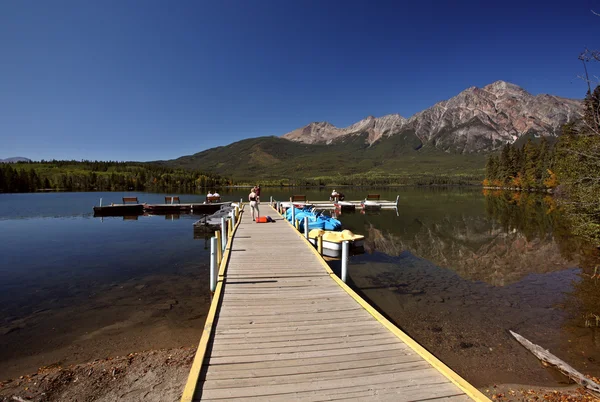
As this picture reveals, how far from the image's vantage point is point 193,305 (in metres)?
11.4

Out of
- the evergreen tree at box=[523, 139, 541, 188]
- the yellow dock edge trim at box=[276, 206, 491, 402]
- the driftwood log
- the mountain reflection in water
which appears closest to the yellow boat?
the mountain reflection in water

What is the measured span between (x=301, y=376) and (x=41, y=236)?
31478 millimetres

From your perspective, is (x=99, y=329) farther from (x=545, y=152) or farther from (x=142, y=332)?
(x=545, y=152)

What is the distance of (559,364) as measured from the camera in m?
7.18

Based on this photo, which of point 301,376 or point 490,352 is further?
point 490,352

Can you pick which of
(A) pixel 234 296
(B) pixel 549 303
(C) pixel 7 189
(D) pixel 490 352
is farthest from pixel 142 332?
(C) pixel 7 189

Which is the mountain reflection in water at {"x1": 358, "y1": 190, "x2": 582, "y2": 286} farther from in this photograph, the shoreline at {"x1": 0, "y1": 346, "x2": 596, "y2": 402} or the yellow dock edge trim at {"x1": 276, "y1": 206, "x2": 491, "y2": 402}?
the yellow dock edge trim at {"x1": 276, "y1": 206, "x2": 491, "y2": 402}

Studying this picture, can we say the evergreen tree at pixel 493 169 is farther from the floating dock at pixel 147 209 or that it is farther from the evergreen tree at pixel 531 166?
the floating dock at pixel 147 209

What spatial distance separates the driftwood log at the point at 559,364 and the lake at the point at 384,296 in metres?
0.22

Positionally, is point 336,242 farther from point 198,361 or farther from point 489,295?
point 198,361

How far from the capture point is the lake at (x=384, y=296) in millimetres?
8273

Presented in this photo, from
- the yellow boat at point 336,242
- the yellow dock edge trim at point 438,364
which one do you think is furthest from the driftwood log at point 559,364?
the yellow boat at point 336,242

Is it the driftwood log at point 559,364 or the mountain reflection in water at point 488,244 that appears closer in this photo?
the driftwood log at point 559,364

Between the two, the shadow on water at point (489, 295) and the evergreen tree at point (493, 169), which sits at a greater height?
the evergreen tree at point (493, 169)
